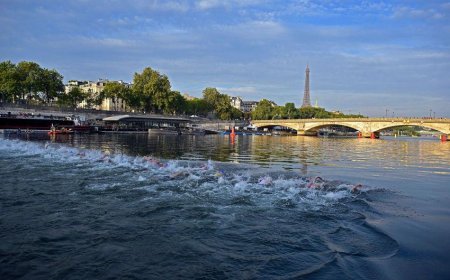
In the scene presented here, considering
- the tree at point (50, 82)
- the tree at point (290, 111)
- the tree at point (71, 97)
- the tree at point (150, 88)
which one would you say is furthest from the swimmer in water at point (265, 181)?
the tree at point (290, 111)

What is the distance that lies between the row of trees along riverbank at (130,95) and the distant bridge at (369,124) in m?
26.4

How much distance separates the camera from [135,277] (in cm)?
628

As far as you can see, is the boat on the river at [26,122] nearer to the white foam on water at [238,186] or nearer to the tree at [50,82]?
the tree at [50,82]

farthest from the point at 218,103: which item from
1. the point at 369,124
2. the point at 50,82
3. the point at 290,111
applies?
the point at 50,82

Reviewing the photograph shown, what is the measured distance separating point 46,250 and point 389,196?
1213 centimetres

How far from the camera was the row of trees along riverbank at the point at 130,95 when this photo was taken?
99.6 m

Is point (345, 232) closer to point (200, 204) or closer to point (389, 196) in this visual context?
point (200, 204)

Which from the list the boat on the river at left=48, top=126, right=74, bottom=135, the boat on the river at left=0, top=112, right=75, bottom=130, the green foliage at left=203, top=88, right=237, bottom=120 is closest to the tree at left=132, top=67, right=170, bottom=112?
the green foliage at left=203, top=88, right=237, bottom=120

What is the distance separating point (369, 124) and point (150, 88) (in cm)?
7484

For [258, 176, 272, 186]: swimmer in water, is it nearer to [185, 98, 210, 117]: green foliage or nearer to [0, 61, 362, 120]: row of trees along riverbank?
[0, 61, 362, 120]: row of trees along riverbank

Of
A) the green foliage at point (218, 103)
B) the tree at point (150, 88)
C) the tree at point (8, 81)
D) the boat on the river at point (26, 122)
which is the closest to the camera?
the boat on the river at point (26, 122)

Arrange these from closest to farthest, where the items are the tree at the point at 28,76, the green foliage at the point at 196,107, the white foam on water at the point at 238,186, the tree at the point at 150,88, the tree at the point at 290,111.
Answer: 1. the white foam on water at the point at 238,186
2. the tree at the point at 28,76
3. the tree at the point at 150,88
4. the green foliage at the point at 196,107
5. the tree at the point at 290,111

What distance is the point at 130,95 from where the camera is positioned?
429 feet

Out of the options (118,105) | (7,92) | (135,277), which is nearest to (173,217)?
(135,277)
